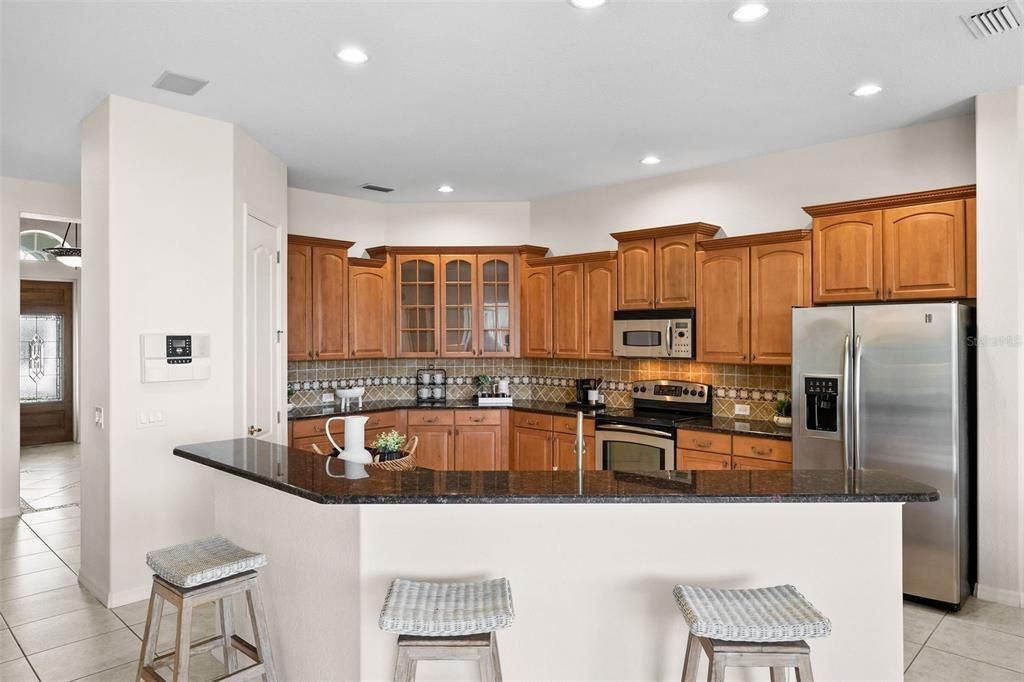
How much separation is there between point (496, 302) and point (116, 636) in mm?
3984

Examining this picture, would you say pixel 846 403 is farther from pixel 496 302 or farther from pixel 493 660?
pixel 496 302

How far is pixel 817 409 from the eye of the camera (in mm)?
4035

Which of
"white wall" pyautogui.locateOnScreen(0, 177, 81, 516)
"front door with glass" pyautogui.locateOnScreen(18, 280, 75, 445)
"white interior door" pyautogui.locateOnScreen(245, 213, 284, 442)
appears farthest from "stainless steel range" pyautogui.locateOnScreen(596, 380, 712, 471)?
"front door with glass" pyautogui.locateOnScreen(18, 280, 75, 445)

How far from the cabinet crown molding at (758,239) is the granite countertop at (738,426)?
4.20 ft

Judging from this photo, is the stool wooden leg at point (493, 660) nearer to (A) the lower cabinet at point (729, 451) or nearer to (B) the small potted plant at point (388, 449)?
(B) the small potted plant at point (388, 449)

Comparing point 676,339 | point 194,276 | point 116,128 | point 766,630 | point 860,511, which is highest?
point 116,128

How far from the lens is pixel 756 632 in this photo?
6.04 feet

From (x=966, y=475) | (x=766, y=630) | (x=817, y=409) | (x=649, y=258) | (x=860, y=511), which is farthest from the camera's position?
(x=649, y=258)

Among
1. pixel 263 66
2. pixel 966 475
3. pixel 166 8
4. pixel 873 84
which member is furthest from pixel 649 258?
pixel 166 8

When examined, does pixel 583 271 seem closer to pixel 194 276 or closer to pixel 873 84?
pixel 873 84

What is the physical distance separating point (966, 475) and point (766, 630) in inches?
105

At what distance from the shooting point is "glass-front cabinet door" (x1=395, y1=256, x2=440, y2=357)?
6316 mm

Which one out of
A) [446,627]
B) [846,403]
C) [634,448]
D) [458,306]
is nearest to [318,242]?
[458,306]

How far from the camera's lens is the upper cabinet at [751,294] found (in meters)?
4.54
